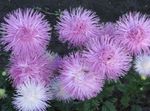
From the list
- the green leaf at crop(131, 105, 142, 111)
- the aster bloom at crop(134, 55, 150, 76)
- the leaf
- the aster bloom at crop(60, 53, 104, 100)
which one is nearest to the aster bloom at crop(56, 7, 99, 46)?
the aster bloom at crop(60, 53, 104, 100)

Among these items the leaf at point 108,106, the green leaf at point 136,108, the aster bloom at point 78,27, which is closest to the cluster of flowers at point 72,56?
the aster bloom at point 78,27

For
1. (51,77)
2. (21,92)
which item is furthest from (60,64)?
(21,92)

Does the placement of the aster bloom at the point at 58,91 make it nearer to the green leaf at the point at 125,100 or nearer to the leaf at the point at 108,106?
the leaf at the point at 108,106

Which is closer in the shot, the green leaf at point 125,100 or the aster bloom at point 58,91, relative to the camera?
the aster bloom at point 58,91

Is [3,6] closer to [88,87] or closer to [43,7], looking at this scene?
[43,7]

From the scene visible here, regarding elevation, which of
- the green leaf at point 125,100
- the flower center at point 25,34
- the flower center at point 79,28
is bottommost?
the green leaf at point 125,100

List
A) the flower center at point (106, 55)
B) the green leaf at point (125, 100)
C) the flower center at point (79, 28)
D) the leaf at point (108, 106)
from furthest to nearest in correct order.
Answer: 1. the green leaf at point (125, 100)
2. the leaf at point (108, 106)
3. the flower center at point (79, 28)
4. the flower center at point (106, 55)

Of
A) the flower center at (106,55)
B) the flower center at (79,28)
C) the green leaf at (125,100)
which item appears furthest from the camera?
the green leaf at (125,100)

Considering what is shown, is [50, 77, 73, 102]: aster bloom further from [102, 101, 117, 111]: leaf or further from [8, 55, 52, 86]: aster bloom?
[102, 101, 117, 111]: leaf
